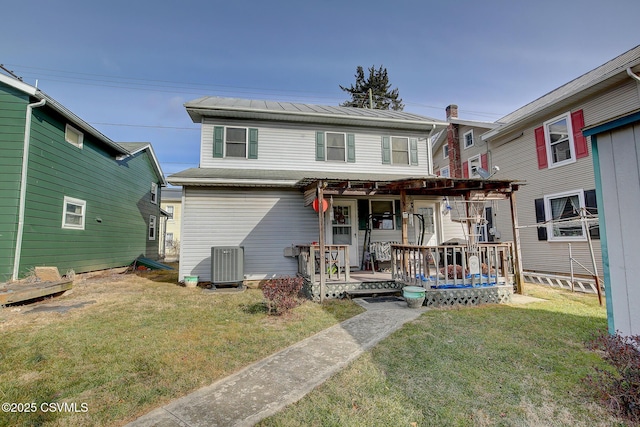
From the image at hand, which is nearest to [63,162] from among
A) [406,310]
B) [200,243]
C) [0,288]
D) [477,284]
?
[0,288]

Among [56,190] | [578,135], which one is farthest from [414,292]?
[56,190]

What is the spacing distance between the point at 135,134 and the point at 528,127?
26.8 metres

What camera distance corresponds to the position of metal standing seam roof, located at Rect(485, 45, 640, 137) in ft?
27.4

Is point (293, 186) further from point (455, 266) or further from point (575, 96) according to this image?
point (575, 96)

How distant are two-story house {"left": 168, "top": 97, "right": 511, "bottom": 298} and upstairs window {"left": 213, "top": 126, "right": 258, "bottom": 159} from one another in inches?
1.3

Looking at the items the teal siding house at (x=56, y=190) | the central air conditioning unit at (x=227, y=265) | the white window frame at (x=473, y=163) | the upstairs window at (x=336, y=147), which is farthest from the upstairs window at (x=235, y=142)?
the white window frame at (x=473, y=163)

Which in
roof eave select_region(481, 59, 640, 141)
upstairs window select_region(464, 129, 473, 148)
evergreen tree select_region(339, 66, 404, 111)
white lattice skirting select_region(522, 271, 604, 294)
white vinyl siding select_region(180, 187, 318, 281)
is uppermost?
evergreen tree select_region(339, 66, 404, 111)

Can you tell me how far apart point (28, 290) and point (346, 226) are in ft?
26.4

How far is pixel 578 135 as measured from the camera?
31.3ft

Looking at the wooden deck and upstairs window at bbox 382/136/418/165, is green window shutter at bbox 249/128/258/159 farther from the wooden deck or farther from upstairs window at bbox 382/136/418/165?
the wooden deck

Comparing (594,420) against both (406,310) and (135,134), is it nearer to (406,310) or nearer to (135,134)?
(406,310)

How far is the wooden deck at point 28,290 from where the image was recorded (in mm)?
5820

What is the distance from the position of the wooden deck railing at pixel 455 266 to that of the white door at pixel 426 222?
283 cm

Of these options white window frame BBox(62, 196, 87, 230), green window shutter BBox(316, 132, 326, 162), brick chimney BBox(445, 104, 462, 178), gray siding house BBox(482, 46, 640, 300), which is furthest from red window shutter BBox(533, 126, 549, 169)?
white window frame BBox(62, 196, 87, 230)
